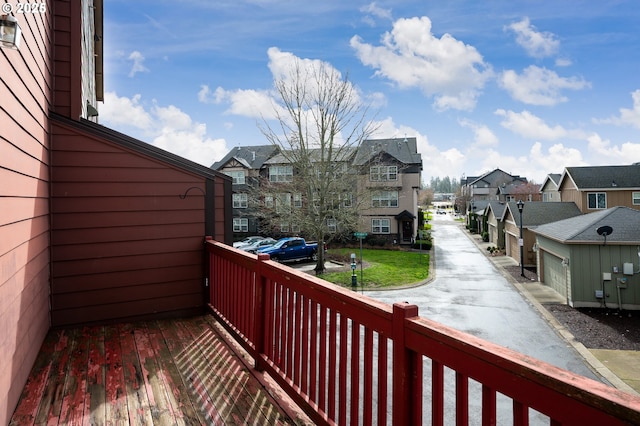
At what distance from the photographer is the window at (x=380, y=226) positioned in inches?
1133

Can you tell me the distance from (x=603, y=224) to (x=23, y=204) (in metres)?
16.0

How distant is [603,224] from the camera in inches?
507

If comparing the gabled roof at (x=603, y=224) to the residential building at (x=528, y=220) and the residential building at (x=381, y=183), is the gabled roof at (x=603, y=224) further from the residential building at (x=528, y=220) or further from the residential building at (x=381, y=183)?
the residential building at (x=381, y=183)

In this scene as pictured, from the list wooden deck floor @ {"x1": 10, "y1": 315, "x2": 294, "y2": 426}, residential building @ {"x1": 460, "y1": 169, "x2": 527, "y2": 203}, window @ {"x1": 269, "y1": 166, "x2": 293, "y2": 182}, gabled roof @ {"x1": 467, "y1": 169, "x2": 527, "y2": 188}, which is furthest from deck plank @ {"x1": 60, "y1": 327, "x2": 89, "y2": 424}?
gabled roof @ {"x1": 467, "y1": 169, "x2": 527, "y2": 188}

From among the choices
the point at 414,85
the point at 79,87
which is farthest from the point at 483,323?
the point at 414,85

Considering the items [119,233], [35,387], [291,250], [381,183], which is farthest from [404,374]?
[381,183]

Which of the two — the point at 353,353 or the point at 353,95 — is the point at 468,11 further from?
the point at 353,353

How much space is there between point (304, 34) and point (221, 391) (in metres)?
14.9

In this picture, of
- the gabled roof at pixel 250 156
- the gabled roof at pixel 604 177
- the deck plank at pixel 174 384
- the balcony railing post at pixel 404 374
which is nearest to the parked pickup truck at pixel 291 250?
the gabled roof at pixel 250 156

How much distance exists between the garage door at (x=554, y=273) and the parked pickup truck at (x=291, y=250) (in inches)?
464

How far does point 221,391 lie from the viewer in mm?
2684

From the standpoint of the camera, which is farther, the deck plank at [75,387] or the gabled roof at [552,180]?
the gabled roof at [552,180]

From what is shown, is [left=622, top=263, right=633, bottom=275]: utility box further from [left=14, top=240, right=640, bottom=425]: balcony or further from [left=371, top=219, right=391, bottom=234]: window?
[left=371, top=219, right=391, bottom=234]: window

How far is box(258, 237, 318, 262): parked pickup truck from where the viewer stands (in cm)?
2027
